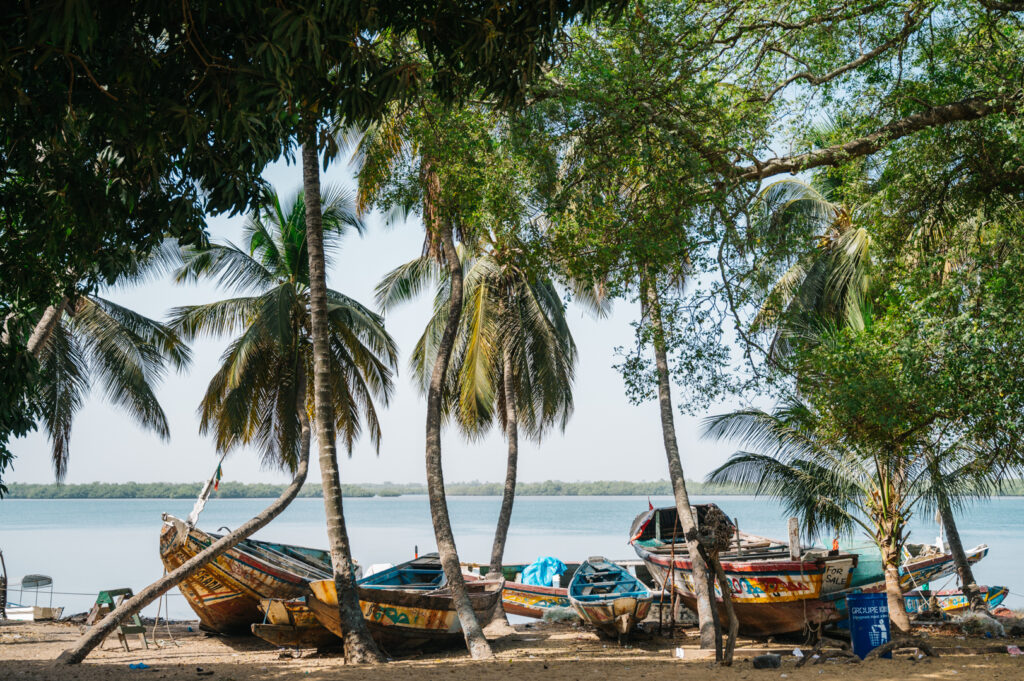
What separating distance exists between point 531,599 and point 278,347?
25.6 feet

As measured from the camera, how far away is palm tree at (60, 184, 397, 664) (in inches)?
654

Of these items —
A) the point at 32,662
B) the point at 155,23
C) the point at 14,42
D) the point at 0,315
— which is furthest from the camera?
the point at 32,662

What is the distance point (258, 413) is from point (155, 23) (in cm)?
1342

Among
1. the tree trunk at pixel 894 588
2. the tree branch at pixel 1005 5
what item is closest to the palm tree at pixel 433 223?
the tree branch at pixel 1005 5

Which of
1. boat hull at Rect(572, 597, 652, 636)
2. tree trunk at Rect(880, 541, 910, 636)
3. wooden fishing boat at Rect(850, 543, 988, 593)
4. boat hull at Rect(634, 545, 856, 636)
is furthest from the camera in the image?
wooden fishing boat at Rect(850, 543, 988, 593)

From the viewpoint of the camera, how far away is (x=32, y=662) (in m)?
10.3

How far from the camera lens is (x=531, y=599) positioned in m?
17.7

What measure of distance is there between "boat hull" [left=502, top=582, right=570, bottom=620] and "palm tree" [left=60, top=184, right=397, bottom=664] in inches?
184

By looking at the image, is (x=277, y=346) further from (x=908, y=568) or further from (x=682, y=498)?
(x=908, y=568)

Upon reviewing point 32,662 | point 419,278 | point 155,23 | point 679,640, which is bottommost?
point 679,640

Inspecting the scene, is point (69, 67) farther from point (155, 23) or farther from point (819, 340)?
point (819, 340)

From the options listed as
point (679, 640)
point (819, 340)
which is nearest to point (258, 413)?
point (679, 640)

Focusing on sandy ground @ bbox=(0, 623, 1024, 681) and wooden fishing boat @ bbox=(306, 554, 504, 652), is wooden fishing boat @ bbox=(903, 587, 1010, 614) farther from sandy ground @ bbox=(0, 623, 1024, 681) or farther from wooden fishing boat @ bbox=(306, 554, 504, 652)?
wooden fishing boat @ bbox=(306, 554, 504, 652)

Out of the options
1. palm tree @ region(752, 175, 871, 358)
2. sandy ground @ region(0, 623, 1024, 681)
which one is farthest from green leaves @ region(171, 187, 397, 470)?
palm tree @ region(752, 175, 871, 358)
